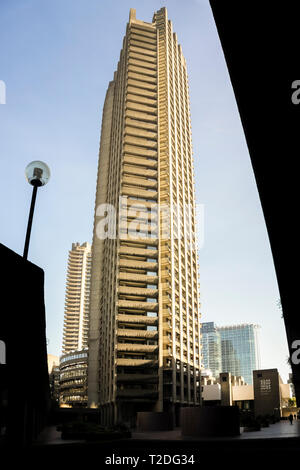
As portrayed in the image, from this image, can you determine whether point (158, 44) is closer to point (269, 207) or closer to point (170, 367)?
point (170, 367)

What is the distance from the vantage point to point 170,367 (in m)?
66.8

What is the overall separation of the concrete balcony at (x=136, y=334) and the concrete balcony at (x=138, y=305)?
161 inches

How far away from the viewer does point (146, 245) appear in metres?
76.6

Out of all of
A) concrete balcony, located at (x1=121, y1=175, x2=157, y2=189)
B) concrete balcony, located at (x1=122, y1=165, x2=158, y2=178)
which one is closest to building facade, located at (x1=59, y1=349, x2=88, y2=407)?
concrete balcony, located at (x1=121, y1=175, x2=157, y2=189)

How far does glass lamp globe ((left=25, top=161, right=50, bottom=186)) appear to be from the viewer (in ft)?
28.8

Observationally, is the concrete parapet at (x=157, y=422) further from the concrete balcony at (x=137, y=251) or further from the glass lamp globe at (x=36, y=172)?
the concrete balcony at (x=137, y=251)

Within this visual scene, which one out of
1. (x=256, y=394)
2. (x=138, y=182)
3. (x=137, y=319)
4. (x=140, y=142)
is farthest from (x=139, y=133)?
(x=256, y=394)

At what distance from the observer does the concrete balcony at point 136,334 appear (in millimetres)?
66812

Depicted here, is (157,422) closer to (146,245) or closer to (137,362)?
(137,362)

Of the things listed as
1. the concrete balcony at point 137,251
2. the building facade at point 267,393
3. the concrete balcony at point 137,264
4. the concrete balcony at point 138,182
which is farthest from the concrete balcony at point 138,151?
the building facade at point 267,393

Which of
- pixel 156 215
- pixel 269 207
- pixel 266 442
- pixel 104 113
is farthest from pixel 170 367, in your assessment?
pixel 104 113

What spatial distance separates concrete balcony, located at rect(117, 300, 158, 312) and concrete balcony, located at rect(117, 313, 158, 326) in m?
1.60

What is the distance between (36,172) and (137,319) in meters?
62.1
